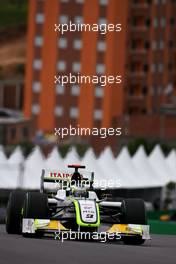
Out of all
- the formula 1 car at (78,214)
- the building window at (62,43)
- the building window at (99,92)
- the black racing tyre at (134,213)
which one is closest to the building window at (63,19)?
the building window at (62,43)

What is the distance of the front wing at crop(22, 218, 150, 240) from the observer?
24.3 meters

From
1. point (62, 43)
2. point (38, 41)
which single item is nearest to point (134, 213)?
point (62, 43)

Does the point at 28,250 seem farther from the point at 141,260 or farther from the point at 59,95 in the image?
the point at 59,95

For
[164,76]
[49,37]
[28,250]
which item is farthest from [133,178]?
[164,76]

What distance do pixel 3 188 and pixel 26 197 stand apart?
3325cm

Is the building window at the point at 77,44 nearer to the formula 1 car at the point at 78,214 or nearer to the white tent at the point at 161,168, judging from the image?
the white tent at the point at 161,168

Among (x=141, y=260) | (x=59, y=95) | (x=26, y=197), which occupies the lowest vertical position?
(x=141, y=260)

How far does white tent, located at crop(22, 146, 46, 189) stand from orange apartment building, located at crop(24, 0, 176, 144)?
92.5 meters

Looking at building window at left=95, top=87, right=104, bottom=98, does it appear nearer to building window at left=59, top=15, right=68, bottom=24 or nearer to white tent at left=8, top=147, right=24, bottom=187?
building window at left=59, top=15, right=68, bottom=24

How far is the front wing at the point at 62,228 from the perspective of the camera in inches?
957

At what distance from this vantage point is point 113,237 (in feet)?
83.1

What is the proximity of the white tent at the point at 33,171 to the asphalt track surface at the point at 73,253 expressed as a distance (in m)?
33.4

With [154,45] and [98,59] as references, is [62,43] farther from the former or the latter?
[154,45]

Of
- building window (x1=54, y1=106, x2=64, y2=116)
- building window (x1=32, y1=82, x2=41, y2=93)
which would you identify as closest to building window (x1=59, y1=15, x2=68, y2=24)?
building window (x1=32, y1=82, x2=41, y2=93)
